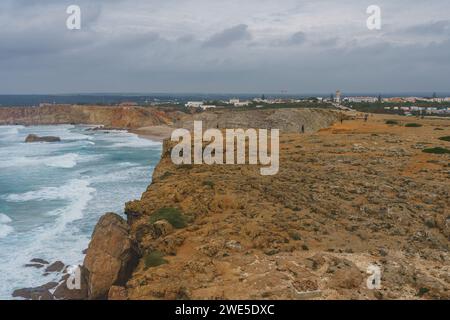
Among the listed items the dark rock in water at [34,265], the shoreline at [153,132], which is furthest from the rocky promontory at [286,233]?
the shoreline at [153,132]

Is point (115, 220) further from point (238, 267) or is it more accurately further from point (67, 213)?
point (67, 213)

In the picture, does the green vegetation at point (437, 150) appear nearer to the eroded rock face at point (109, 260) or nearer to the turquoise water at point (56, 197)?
the eroded rock face at point (109, 260)

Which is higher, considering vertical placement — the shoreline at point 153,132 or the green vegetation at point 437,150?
the green vegetation at point 437,150

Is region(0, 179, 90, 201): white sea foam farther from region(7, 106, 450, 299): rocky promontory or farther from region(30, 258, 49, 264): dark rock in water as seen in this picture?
region(7, 106, 450, 299): rocky promontory

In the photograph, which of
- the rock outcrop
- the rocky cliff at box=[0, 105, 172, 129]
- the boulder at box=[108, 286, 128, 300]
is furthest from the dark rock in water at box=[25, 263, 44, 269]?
the rocky cliff at box=[0, 105, 172, 129]

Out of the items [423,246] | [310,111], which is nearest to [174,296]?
[423,246]

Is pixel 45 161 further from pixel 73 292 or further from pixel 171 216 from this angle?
pixel 171 216

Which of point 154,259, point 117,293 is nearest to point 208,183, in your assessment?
point 154,259

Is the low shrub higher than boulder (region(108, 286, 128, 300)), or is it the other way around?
the low shrub
